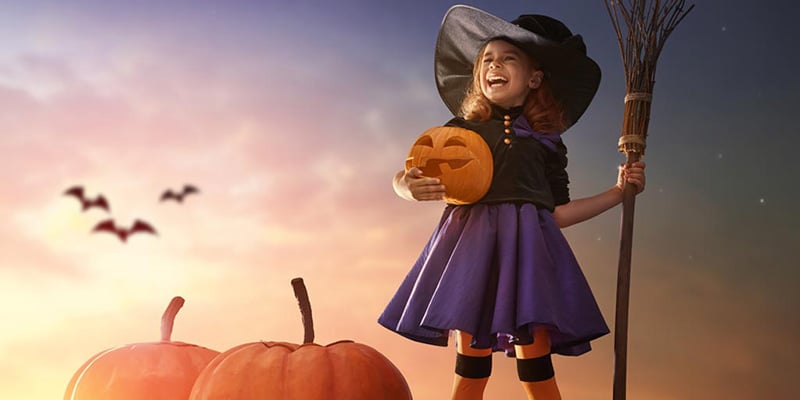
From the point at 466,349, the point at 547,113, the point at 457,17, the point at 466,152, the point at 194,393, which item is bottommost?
the point at 194,393

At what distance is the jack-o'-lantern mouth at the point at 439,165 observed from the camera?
3.51 m

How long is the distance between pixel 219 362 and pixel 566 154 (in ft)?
5.55

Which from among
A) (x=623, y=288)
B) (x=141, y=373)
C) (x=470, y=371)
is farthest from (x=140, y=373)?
(x=623, y=288)

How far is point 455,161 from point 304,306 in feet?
2.75

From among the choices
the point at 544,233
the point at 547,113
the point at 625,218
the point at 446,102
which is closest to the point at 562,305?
the point at 544,233

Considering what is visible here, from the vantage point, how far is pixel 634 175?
377 centimetres

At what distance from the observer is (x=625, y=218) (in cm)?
374

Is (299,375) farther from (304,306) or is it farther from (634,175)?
(634,175)

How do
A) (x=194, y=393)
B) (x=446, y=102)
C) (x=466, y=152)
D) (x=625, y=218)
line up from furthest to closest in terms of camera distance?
(x=446, y=102), (x=625, y=218), (x=466, y=152), (x=194, y=393)

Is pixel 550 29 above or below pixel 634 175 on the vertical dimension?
above

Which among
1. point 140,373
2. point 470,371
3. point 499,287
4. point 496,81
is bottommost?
point 140,373

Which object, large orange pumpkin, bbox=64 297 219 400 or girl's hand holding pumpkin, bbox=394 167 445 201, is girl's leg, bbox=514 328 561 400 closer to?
girl's hand holding pumpkin, bbox=394 167 445 201

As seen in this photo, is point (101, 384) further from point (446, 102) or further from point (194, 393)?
point (446, 102)

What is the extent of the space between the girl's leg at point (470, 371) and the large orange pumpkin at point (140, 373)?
1052mm
